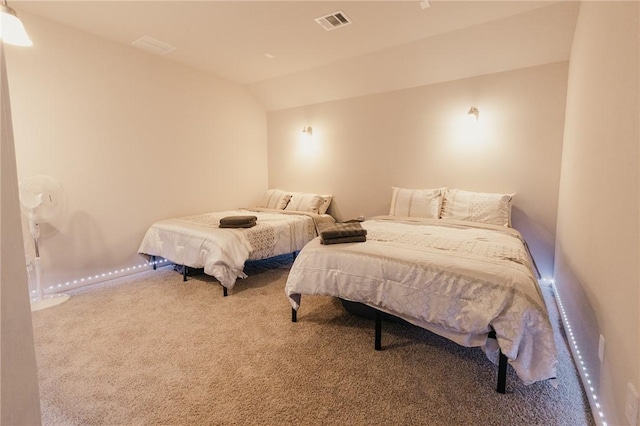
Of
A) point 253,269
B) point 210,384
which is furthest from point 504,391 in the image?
point 253,269

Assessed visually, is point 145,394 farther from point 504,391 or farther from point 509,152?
point 509,152

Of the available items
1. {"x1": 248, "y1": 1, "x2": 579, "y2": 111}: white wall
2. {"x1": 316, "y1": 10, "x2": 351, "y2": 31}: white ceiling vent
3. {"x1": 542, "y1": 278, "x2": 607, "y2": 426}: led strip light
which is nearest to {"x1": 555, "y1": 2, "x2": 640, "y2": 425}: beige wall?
{"x1": 542, "y1": 278, "x2": 607, "y2": 426}: led strip light

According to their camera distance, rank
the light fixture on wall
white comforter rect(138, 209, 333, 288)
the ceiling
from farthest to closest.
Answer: white comforter rect(138, 209, 333, 288)
the ceiling
the light fixture on wall

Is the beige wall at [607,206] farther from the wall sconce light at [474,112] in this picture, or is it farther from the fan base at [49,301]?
the fan base at [49,301]

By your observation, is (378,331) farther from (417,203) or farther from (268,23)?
(268,23)

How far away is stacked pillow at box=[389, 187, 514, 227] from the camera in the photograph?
2949 mm

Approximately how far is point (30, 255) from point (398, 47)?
4.29 m

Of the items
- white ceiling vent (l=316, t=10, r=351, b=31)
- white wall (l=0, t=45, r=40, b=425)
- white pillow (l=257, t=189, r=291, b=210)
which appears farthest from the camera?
white pillow (l=257, t=189, r=291, b=210)

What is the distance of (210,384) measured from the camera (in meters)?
1.64

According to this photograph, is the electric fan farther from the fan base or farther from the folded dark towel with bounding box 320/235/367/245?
the folded dark towel with bounding box 320/235/367/245

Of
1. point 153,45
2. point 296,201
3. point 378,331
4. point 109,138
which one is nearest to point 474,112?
point 296,201

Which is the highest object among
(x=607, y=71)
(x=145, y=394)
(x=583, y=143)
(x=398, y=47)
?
(x=398, y=47)

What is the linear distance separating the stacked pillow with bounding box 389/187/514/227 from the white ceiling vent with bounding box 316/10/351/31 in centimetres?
193

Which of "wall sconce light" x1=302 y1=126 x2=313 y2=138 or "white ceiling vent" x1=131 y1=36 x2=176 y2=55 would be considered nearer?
"white ceiling vent" x1=131 y1=36 x2=176 y2=55
